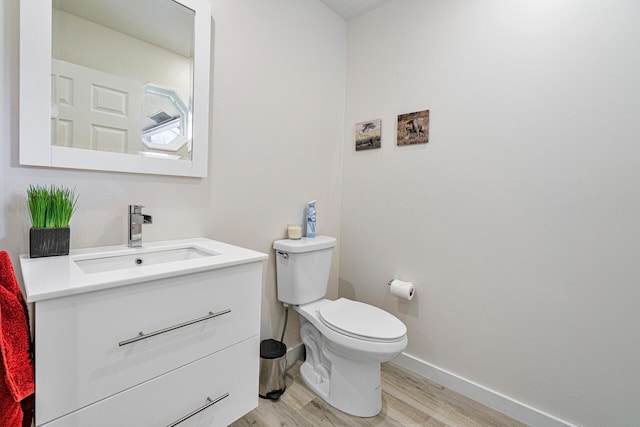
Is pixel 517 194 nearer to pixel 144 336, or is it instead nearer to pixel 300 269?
pixel 300 269

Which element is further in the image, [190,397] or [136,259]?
Answer: [136,259]

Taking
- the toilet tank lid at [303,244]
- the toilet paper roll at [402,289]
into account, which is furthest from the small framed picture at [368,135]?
the toilet paper roll at [402,289]

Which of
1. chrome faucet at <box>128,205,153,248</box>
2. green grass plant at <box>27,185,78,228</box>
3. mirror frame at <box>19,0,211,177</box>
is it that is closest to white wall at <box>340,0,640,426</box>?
chrome faucet at <box>128,205,153,248</box>

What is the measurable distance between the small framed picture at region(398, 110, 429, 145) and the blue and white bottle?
0.69 metres

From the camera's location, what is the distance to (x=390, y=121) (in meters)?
1.89

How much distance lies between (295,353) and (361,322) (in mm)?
664

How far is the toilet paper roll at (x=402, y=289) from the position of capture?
1734 millimetres

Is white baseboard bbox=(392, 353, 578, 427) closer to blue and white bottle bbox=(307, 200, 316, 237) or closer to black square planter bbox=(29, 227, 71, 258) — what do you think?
blue and white bottle bbox=(307, 200, 316, 237)

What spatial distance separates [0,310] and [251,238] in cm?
104

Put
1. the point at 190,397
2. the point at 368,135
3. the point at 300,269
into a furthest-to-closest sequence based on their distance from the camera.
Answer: the point at 368,135
the point at 300,269
the point at 190,397

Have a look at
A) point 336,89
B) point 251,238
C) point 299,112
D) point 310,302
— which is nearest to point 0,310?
point 251,238

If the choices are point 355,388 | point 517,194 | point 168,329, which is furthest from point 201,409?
point 517,194

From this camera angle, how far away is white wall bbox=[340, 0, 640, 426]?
3.99 feet

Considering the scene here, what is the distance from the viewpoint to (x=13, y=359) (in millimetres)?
639
